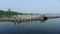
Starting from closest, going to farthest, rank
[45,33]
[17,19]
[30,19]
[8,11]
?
[45,33]
[17,19]
[30,19]
[8,11]

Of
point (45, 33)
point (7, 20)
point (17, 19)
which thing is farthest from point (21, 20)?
point (45, 33)

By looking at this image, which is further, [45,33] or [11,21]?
[11,21]

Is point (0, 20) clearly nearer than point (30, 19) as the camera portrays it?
Yes

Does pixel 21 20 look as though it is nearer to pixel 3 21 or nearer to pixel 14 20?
pixel 14 20

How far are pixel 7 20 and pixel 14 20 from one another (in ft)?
6.60

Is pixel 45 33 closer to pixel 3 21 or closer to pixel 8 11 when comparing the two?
pixel 3 21

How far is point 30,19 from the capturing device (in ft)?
125

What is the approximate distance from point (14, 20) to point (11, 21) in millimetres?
914

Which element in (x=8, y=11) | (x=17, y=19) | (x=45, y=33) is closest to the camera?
(x=45, y=33)

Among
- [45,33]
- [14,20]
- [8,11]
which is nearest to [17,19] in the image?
[14,20]

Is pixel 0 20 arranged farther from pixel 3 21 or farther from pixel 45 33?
pixel 45 33

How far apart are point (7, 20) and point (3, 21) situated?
3.59 feet

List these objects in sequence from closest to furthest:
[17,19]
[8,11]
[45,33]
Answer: [45,33] → [17,19] → [8,11]

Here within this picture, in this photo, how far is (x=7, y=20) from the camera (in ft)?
117
